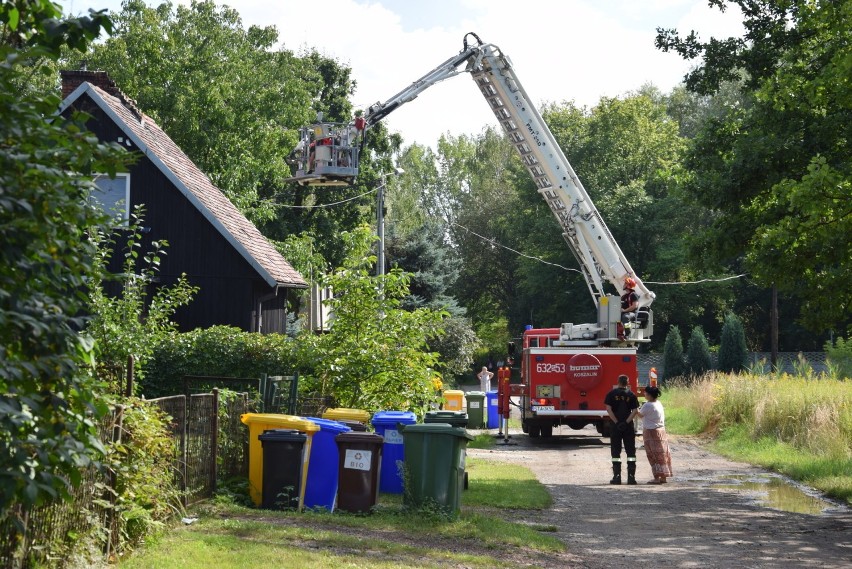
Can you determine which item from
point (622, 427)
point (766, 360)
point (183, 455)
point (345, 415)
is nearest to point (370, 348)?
point (345, 415)

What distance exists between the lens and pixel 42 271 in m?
4.38

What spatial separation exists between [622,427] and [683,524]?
4.83 m

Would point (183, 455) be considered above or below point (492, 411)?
above

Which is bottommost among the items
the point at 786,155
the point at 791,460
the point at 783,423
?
the point at 791,460

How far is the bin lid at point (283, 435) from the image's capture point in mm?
11703

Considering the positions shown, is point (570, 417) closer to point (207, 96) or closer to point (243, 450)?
point (243, 450)

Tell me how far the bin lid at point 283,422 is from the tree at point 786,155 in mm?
6483

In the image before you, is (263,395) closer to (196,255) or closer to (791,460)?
(791,460)

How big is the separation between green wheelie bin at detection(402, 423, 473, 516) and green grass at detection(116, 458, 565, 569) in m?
0.20

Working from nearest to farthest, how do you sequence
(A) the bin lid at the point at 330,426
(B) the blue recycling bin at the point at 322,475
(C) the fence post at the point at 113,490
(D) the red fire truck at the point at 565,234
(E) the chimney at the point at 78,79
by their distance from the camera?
(C) the fence post at the point at 113,490
(B) the blue recycling bin at the point at 322,475
(A) the bin lid at the point at 330,426
(D) the red fire truck at the point at 565,234
(E) the chimney at the point at 78,79

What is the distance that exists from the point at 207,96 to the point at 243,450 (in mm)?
28152

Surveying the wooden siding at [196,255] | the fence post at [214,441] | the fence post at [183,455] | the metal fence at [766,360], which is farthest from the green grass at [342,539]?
the metal fence at [766,360]

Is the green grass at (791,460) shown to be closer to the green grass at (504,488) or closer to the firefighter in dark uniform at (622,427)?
the firefighter in dark uniform at (622,427)

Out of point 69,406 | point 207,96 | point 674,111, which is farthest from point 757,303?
point 69,406
